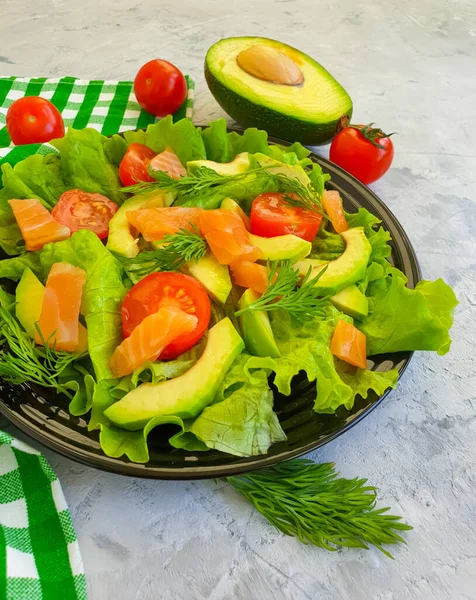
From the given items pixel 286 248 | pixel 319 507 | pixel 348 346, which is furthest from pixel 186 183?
pixel 319 507

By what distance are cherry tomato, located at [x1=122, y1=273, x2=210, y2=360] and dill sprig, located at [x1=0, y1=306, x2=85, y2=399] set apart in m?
0.13

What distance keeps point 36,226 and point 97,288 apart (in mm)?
255

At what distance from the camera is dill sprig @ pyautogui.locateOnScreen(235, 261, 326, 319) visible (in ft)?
A: 3.71

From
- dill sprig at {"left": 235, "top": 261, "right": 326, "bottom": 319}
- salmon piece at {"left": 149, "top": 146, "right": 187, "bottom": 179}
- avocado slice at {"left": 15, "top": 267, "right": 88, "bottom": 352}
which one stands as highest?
salmon piece at {"left": 149, "top": 146, "right": 187, "bottom": 179}

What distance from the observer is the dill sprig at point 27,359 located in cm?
107

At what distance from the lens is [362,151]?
1729 mm

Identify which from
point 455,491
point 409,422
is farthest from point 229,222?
point 455,491

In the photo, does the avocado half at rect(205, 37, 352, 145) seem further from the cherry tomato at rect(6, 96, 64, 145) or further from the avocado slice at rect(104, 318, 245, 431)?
the avocado slice at rect(104, 318, 245, 431)

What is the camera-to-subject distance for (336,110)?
5.88 feet

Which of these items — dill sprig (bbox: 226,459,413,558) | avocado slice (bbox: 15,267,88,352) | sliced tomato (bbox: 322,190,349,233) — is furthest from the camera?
sliced tomato (bbox: 322,190,349,233)

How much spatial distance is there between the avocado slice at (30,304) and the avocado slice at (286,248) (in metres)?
0.43

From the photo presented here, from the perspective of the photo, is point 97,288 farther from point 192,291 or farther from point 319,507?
point 319,507

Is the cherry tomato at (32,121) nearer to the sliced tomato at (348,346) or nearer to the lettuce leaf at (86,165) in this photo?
the lettuce leaf at (86,165)

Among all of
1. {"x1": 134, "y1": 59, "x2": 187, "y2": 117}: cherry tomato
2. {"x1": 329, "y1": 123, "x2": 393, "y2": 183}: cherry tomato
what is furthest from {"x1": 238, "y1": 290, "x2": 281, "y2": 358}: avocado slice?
{"x1": 134, "y1": 59, "x2": 187, "y2": 117}: cherry tomato
